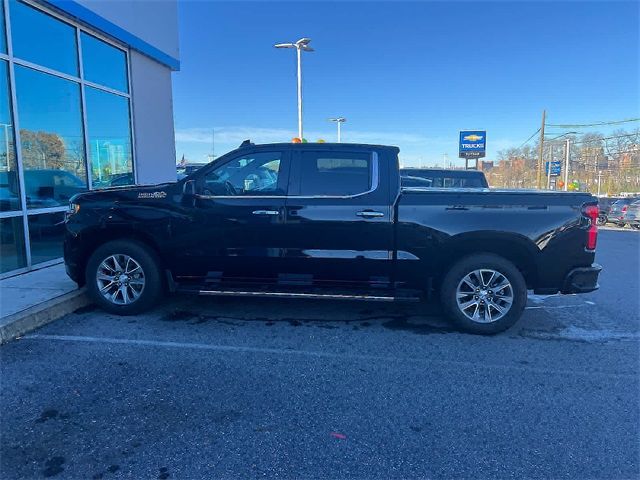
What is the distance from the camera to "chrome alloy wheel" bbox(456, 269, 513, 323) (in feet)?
15.1

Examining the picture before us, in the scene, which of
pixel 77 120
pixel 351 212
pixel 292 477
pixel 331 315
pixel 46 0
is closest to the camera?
pixel 292 477

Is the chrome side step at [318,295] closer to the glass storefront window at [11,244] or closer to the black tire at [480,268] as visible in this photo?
the black tire at [480,268]

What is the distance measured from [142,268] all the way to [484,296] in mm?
3835

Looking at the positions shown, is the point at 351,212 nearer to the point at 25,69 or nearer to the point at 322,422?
the point at 322,422

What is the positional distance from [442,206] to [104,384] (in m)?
3.59

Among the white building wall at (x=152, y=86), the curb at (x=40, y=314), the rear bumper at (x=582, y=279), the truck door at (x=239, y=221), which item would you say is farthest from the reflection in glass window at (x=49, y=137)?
the rear bumper at (x=582, y=279)

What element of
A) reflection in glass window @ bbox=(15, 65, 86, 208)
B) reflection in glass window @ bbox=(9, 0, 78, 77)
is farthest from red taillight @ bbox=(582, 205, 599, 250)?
reflection in glass window @ bbox=(9, 0, 78, 77)

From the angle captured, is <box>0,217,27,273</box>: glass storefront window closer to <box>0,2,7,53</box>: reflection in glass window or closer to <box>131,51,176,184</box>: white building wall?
<box>0,2,7,53</box>: reflection in glass window

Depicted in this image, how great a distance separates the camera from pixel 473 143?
32.6 meters

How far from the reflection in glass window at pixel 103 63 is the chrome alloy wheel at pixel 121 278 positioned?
504cm

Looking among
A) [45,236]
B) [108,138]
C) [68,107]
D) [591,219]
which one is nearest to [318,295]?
[591,219]

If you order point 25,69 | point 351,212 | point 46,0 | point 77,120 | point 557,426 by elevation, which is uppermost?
point 46,0

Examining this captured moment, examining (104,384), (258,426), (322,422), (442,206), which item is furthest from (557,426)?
(104,384)

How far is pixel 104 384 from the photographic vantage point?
3430mm
